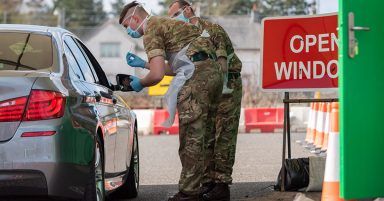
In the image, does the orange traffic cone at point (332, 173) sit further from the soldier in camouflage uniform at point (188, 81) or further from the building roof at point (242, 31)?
the building roof at point (242, 31)

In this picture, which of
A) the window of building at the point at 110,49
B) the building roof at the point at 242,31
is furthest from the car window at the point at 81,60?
the window of building at the point at 110,49

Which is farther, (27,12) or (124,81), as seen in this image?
(27,12)

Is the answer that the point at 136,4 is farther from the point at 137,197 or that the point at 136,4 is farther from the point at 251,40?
the point at 251,40

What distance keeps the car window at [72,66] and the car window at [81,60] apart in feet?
0.44

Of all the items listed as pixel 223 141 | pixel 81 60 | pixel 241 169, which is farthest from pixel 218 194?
pixel 241 169

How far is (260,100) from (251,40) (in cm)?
4825

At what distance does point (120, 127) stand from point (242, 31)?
7681cm

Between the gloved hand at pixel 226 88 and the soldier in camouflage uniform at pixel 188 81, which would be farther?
the gloved hand at pixel 226 88

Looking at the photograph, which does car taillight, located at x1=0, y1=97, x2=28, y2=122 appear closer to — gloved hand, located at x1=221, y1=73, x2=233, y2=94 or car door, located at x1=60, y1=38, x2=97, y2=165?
car door, located at x1=60, y1=38, x2=97, y2=165

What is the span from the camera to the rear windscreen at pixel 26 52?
279 inches

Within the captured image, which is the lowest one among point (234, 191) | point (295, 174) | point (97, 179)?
point (234, 191)

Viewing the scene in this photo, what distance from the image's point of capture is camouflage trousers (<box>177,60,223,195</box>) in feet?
27.2

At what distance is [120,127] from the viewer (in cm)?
857

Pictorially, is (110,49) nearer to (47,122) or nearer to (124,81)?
(124,81)
